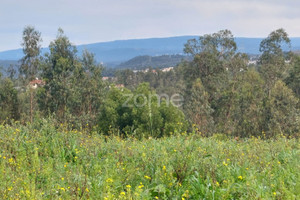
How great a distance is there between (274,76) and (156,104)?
16386 mm

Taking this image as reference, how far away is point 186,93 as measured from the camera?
31.6m

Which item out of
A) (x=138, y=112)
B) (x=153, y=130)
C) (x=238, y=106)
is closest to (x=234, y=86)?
(x=238, y=106)

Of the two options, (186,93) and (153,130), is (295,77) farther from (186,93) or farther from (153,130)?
(153,130)

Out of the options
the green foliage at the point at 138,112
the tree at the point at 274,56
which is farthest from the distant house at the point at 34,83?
the tree at the point at 274,56

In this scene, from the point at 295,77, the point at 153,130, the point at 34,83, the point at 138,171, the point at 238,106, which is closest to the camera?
the point at 138,171

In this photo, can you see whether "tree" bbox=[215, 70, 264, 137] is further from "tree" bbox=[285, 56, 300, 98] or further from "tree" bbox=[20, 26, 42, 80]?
"tree" bbox=[20, 26, 42, 80]

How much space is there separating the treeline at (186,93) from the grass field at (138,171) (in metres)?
16.8

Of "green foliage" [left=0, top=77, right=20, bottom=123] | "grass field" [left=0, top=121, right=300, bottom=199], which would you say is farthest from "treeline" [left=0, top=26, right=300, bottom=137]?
"grass field" [left=0, top=121, right=300, bottom=199]

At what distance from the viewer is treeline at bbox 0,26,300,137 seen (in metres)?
24.0

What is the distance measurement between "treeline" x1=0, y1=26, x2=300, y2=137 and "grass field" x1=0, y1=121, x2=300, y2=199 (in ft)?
55.2

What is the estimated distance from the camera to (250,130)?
26.7 metres

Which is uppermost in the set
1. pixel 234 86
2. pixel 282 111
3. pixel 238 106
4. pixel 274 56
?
pixel 274 56

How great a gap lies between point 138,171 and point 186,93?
91.1 feet

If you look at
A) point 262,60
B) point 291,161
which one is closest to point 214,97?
point 262,60
